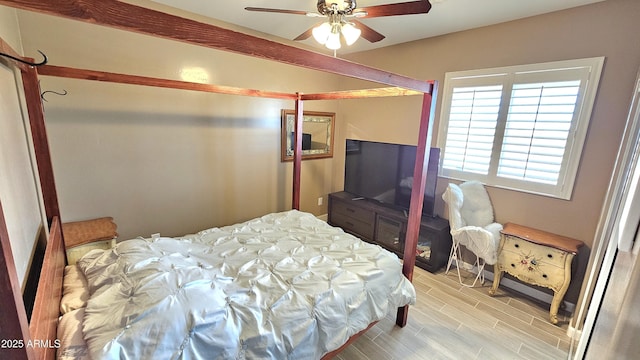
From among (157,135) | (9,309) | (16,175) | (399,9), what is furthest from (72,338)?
(399,9)

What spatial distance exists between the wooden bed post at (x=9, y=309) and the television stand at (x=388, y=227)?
9.58 feet

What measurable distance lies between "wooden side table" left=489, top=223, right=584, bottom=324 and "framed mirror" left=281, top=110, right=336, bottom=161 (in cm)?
251

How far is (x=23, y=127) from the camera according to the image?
4.75ft

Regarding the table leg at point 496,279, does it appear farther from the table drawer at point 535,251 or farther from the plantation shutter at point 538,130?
the plantation shutter at point 538,130

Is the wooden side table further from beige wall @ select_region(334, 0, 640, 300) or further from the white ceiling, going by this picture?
the white ceiling

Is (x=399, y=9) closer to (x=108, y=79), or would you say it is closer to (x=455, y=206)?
(x=455, y=206)

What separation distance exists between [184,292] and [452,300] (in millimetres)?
2334

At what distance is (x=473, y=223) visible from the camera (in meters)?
2.79

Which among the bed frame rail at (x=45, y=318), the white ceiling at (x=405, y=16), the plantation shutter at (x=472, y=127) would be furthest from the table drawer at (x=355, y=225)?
the bed frame rail at (x=45, y=318)

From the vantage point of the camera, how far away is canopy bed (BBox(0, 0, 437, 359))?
672 mm

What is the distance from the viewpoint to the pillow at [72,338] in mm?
1003

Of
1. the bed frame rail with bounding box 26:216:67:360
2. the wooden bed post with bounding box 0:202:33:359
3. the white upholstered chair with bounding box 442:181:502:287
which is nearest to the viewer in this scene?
the wooden bed post with bounding box 0:202:33:359

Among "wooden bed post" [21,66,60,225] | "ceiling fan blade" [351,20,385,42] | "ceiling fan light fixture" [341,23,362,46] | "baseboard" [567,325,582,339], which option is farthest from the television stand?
"wooden bed post" [21,66,60,225]

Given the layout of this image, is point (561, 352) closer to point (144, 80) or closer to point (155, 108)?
point (144, 80)
